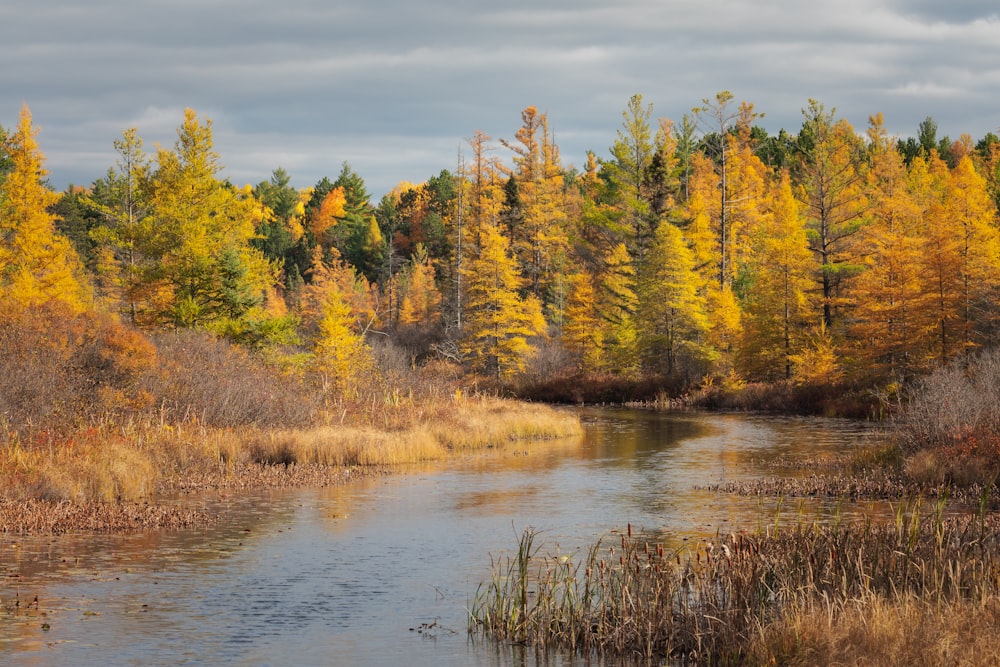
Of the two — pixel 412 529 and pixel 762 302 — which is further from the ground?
pixel 762 302

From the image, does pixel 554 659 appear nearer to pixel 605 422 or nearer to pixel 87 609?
pixel 87 609

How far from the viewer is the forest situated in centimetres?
4612

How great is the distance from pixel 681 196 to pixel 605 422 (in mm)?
48537

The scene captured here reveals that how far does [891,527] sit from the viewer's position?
13.8m

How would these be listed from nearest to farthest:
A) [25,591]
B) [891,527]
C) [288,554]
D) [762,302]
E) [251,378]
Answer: [891,527], [25,591], [288,554], [251,378], [762,302]

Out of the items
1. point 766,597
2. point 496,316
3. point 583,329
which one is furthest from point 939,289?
point 766,597

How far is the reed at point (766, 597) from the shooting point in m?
10.9

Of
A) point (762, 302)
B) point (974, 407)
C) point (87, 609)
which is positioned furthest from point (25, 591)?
point (762, 302)

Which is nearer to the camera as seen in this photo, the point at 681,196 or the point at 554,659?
the point at 554,659

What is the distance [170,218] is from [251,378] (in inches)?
614

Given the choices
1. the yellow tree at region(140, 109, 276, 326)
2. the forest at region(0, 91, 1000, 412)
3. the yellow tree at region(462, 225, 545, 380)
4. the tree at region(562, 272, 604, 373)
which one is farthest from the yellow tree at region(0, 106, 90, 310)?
the tree at region(562, 272, 604, 373)

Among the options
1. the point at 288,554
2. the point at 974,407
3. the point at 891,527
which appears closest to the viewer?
the point at 891,527

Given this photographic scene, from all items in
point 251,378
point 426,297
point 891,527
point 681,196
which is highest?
point 681,196

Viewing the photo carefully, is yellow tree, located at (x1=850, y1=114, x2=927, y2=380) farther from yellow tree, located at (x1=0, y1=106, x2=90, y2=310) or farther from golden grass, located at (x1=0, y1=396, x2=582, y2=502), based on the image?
yellow tree, located at (x1=0, y1=106, x2=90, y2=310)
